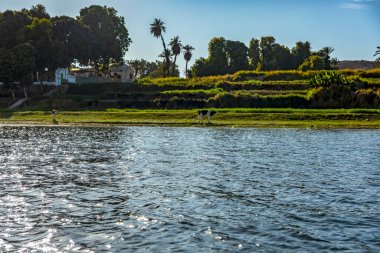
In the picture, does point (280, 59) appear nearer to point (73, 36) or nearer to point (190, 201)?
point (73, 36)

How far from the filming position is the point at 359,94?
291ft

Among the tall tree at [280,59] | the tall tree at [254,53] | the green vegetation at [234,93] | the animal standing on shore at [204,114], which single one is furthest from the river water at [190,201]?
the tall tree at [254,53]

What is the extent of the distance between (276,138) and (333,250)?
126 feet

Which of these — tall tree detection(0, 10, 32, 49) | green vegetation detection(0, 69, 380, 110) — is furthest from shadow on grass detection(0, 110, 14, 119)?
tall tree detection(0, 10, 32, 49)

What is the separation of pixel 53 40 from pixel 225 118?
54401 millimetres

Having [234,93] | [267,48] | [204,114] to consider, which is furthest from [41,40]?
[267,48]

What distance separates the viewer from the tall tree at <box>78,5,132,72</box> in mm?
131500

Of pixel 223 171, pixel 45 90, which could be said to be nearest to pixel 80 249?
pixel 223 171

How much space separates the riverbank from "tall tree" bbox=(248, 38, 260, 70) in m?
99.5

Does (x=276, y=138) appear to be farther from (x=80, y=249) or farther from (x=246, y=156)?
(x=80, y=249)

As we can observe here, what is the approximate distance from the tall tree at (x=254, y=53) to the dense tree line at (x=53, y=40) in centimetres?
5233

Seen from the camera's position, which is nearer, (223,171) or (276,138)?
(223,171)

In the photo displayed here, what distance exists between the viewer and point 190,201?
20.4 m

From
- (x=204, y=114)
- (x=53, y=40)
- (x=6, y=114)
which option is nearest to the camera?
(x=204, y=114)
